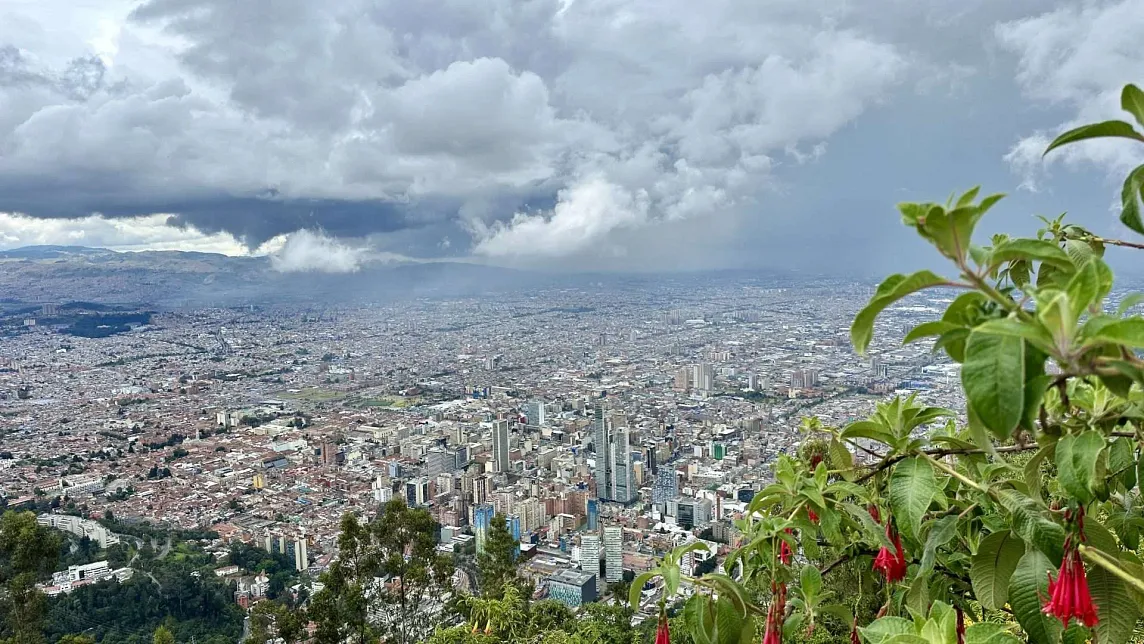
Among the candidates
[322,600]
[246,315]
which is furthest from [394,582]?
[246,315]

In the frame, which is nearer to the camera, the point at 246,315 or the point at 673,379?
the point at 673,379

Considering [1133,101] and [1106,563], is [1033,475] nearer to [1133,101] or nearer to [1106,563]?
[1106,563]

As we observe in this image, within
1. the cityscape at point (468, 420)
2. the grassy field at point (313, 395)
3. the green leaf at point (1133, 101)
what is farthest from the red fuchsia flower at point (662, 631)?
the grassy field at point (313, 395)

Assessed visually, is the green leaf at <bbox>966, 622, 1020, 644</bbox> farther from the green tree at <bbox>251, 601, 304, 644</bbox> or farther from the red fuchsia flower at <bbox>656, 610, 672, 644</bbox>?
the green tree at <bbox>251, 601, 304, 644</bbox>

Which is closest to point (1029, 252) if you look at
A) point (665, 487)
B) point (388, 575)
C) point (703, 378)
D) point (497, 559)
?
point (497, 559)

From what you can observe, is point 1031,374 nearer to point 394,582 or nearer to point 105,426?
point 394,582
